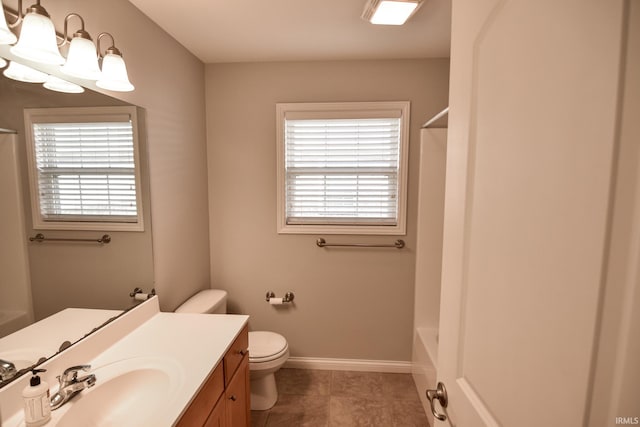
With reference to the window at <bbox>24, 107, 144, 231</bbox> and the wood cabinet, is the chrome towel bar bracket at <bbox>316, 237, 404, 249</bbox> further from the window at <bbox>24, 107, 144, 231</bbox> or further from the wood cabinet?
the window at <bbox>24, 107, 144, 231</bbox>

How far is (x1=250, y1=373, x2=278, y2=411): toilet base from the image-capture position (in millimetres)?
2072

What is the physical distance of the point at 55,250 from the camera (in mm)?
1180

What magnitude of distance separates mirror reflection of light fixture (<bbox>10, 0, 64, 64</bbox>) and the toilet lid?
1.84 meters

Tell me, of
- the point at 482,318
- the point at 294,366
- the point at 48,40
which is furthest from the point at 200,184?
the point at 482,318

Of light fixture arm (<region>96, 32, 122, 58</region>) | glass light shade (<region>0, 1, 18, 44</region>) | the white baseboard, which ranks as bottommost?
the white baseboard

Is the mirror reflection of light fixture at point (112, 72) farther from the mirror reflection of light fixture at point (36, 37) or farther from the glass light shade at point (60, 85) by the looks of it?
the mirror reflection of light fixture at point (36, 37)

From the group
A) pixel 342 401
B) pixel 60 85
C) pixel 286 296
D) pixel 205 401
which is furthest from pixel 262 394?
pixel 60 85

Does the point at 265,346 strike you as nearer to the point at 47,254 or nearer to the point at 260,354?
the point at 260,354

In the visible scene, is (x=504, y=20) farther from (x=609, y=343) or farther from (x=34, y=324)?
(x=34, y=324)

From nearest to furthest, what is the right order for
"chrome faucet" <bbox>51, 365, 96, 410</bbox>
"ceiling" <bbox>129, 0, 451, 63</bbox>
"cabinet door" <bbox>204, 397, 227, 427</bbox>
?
"chrome faucet" <bbox>51, 365, 96, 410</bbox>
"cabinet door" <bbox>204, 397, 227, 427</bbox>
"ceiling" <bbox>129, 0, 451, 63</bbox>

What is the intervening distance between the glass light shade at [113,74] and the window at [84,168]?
5.6 inches

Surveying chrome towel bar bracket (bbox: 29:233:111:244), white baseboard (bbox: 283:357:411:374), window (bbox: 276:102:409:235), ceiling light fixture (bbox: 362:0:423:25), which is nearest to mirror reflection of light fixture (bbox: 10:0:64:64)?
chrome towel bar bracket (bbox: 29:233:111:244)

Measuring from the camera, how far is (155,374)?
3.92 feet

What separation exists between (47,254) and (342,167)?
1.84 meters
